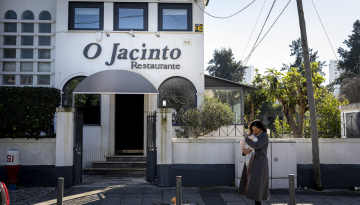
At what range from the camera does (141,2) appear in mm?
12078

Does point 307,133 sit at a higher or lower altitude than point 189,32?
lower

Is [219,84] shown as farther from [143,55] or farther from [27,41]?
[27,41]

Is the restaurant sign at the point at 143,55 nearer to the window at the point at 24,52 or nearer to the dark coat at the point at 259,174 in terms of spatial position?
the window at the point at 24,52

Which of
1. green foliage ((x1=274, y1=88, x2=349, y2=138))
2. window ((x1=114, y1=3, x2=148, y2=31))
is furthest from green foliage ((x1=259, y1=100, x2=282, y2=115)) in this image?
window ((x1=114, y1=3, x2=148, y2=31))

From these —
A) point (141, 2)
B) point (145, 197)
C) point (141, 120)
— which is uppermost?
point (141, 2)

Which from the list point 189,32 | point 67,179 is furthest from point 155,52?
point 67,179

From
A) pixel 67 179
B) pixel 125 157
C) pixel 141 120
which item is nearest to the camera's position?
pixel 67 179

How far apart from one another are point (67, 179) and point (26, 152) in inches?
54.8

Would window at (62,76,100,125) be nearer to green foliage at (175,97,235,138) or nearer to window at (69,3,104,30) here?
window at (69,3,104,30)

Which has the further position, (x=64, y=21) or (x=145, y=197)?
(x=64, y=21)

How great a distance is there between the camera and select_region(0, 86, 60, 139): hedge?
327 inches

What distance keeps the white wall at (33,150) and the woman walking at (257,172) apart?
17.8 feet

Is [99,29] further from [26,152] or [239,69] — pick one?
[239,69]

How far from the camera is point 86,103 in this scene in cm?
1191
